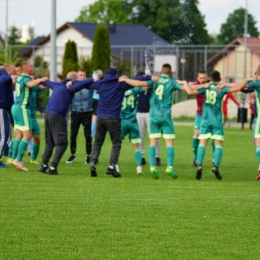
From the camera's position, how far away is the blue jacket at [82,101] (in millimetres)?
18938

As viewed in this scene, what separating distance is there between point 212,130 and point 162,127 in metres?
0.96

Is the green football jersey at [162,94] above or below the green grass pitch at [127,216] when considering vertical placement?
above

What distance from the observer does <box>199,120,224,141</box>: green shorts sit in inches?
606

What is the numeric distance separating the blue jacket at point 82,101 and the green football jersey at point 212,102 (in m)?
4.30

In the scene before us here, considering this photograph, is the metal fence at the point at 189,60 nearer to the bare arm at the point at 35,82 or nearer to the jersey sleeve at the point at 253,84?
the bare arm at the point at 35,82

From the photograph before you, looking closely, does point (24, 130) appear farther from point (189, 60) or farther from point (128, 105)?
point (189, 60)

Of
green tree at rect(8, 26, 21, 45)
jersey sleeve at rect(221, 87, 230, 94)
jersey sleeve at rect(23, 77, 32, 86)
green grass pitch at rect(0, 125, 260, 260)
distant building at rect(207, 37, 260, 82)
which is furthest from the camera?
green tree at rect(8, 26, 21, 45)

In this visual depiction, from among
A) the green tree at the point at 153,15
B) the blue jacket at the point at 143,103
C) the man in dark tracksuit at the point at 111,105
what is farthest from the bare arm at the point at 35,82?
the green tree at the point at 153,15

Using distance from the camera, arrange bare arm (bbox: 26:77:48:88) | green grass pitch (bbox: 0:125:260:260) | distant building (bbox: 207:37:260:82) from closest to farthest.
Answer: green grass pitch (bbox: 0:125:260:260) < bare arm (bbox: 26:77:48:88) < distant building (bbox: 207:37:260:82)

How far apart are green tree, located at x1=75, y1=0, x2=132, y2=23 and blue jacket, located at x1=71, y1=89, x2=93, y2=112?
7881cm

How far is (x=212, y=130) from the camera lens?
15508mm

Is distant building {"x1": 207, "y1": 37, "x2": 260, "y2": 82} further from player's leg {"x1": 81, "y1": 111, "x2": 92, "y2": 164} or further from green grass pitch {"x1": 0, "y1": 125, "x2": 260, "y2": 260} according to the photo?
green grass pitch {"x1": 0, "y1": 125, "x2": 260, "y2": 260}

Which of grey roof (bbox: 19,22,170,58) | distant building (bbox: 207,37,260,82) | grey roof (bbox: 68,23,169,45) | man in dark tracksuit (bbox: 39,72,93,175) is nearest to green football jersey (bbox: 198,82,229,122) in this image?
man in dark tracksuit (bbox: 39,72,93,175)

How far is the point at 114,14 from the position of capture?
99.7 meters
